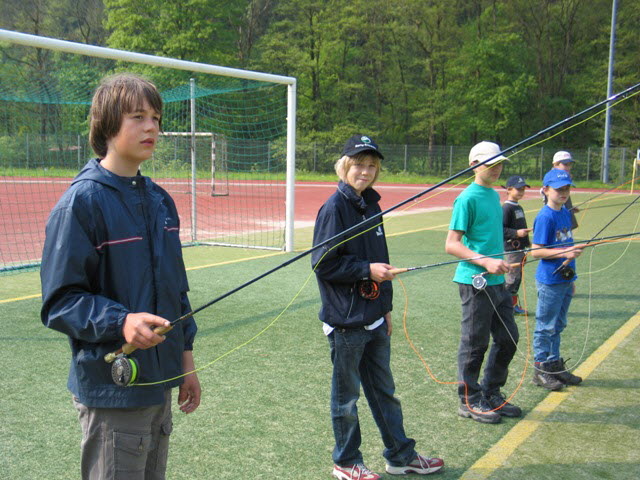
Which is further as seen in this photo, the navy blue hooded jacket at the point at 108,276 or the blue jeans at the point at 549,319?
the blue jeans at the point at 549,319

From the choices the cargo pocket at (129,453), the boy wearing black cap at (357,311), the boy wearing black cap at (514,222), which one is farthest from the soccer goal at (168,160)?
the cargo pocket at (129,453)

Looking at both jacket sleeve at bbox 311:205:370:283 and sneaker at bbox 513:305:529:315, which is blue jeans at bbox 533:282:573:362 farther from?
sneaker at bbox 513:305:529:315

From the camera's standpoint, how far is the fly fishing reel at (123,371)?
197 centimetres

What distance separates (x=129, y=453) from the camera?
6.75 feet

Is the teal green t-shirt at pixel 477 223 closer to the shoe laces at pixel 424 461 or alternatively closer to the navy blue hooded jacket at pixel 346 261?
the navy blue hooded jacket at pixel 346 261

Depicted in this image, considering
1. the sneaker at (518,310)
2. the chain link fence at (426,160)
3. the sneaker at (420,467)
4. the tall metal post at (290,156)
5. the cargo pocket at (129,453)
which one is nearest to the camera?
the cargo pocket at (129,453)

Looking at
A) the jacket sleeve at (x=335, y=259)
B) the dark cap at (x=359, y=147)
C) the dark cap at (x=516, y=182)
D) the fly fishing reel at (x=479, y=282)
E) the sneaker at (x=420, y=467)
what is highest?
the dark cap at (x=359, y=147)

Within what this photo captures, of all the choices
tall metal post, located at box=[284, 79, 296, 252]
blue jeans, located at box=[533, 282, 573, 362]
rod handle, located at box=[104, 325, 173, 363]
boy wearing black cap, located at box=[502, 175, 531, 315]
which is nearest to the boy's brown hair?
rod handle, located at box=[104, 325, 173, 363]

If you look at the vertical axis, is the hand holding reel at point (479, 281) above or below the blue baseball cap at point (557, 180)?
below

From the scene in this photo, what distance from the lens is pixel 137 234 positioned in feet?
6.77

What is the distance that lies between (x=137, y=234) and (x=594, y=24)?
54.4 meters

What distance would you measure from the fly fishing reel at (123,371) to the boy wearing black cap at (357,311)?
1401 millimetres

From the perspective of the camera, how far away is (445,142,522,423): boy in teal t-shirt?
4.11m

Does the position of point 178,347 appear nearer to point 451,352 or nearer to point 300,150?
point 451,352
